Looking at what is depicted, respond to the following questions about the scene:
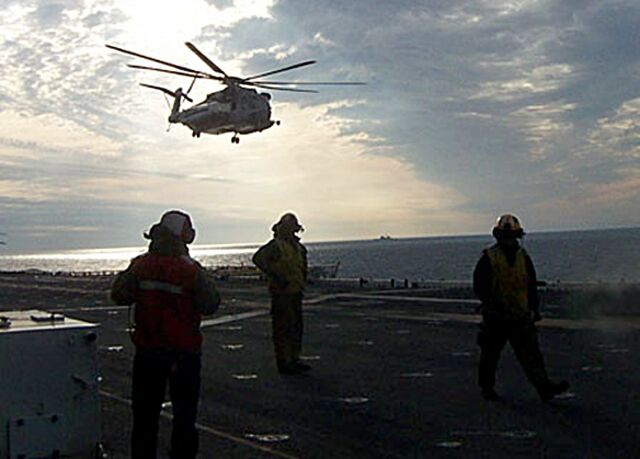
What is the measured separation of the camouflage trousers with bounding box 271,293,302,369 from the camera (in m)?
12.4

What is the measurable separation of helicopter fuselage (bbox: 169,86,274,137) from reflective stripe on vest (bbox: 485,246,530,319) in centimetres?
2498

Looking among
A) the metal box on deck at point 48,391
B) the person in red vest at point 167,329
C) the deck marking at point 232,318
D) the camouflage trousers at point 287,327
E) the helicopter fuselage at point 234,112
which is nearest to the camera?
the metal box on deck at point 48,391

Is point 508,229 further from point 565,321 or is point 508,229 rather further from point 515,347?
point 565,321

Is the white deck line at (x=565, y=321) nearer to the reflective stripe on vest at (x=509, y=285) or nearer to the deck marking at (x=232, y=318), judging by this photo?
the deck marking at (x=232, y=318)

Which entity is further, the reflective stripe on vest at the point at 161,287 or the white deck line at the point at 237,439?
the white deck line at the point at 237,439

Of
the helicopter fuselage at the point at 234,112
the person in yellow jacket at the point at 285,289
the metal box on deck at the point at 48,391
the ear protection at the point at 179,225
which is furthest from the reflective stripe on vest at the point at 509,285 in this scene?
the helicopter fuselage at the point at 234,112

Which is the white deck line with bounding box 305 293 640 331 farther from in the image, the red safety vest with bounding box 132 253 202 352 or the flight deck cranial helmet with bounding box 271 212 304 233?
the red safety vest with bounding box 132 253 202 352

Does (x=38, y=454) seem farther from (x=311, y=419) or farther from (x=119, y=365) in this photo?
(x=119, y=365)

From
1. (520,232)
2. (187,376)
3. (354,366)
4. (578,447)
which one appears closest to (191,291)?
(187,376)

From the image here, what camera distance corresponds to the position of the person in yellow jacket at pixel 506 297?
33.1 feet

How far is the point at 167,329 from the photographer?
21.2 ft

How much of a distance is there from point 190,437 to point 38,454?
113 cm

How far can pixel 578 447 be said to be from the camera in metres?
7.60

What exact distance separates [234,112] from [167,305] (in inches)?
1106
